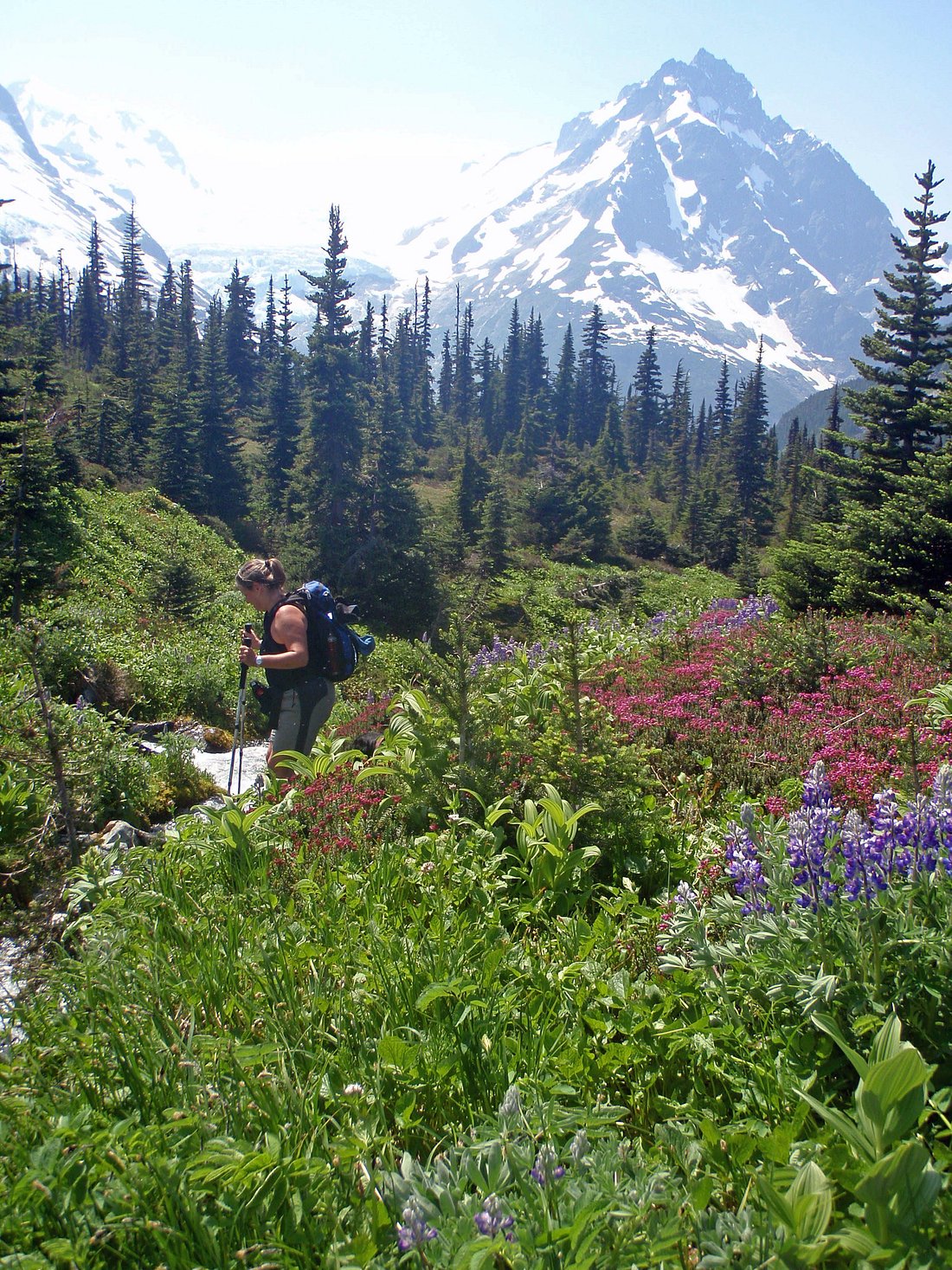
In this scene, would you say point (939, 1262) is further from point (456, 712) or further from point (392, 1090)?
point (456, 712)

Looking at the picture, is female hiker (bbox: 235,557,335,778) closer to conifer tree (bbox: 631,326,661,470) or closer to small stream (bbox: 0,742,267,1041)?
small stream (bbox: 0,742,267,1041)

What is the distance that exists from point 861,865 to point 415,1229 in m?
1.67

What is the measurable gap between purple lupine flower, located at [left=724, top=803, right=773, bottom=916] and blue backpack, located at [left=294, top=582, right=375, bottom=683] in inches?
130

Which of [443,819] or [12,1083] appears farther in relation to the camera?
[443,819]

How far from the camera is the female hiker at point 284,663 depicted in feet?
17.7

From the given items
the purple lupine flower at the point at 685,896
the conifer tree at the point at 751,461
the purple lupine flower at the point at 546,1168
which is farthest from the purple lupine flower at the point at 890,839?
the conifer tree at the point at 751,461

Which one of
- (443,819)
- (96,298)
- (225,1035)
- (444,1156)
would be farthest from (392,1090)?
(96,298)

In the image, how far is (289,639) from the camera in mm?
5383

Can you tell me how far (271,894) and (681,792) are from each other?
2.92 m

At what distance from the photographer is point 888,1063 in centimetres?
163

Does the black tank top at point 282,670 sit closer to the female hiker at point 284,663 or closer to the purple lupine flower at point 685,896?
the female hiker at point 284,663

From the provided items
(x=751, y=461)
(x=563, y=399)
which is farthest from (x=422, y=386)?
(x=751, y=461)

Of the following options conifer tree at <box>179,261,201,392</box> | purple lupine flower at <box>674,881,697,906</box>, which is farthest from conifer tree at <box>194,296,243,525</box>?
purple lupine flower at <box>674,881,697,906</box>

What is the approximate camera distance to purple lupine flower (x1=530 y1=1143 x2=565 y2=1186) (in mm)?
1707
